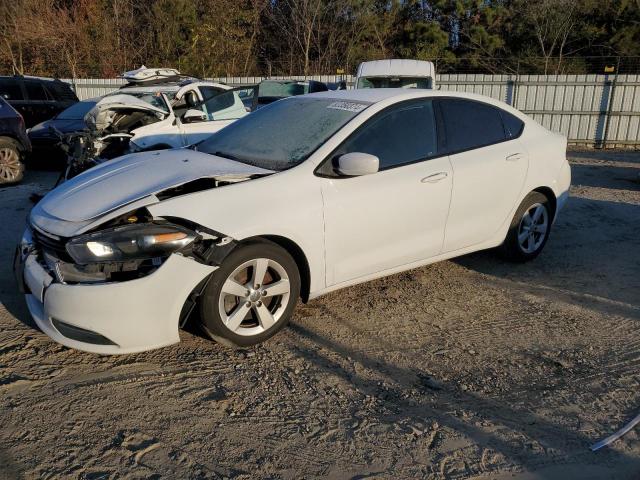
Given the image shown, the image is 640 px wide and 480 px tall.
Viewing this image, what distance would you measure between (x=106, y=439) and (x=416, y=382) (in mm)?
1710

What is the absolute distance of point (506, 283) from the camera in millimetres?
4863

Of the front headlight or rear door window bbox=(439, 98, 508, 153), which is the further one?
rear door window bbox=(439, 98, 508, 153)

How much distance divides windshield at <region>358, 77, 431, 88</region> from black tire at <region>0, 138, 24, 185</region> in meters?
7.34

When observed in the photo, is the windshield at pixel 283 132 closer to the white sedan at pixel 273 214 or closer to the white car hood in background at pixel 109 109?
the white sedan at pixel 273 214

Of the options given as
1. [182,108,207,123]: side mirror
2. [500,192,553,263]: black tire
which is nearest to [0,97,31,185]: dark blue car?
[182,108,207,123]: side mirror

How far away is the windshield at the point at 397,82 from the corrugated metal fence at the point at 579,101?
227cm

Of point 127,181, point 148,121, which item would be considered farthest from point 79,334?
point 148,121

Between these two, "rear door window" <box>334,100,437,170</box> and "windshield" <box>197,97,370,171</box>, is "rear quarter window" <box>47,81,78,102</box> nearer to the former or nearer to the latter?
"windshield" <box>197,97,370,171</box>

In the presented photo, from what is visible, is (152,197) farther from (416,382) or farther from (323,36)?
(323,36)

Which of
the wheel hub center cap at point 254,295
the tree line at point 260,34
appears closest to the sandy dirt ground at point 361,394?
the wheel hub center cap at point 254,295

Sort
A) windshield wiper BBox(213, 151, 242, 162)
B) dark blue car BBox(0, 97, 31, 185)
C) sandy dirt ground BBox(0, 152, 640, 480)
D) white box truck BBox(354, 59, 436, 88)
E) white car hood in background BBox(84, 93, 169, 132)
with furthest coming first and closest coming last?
white box truck BBox(354, 59, 436, 88) → dark blue car BBox(0, 97, 31, 185) → white car hood in background BBox(84, 93, 169, 132) → windshield wiper BBox(213, 151, 242, 162) → sandy dirt ground BBox(0, 152, 640, 480)

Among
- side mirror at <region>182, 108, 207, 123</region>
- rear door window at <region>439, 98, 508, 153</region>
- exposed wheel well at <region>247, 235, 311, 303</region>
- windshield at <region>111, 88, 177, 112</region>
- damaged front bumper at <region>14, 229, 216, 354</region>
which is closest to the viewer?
damaged front bumper at <region>14, 229, 216, 354</region>

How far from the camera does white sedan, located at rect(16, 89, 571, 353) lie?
3.20 m

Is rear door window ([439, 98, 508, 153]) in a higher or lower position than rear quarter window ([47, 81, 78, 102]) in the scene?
higher
